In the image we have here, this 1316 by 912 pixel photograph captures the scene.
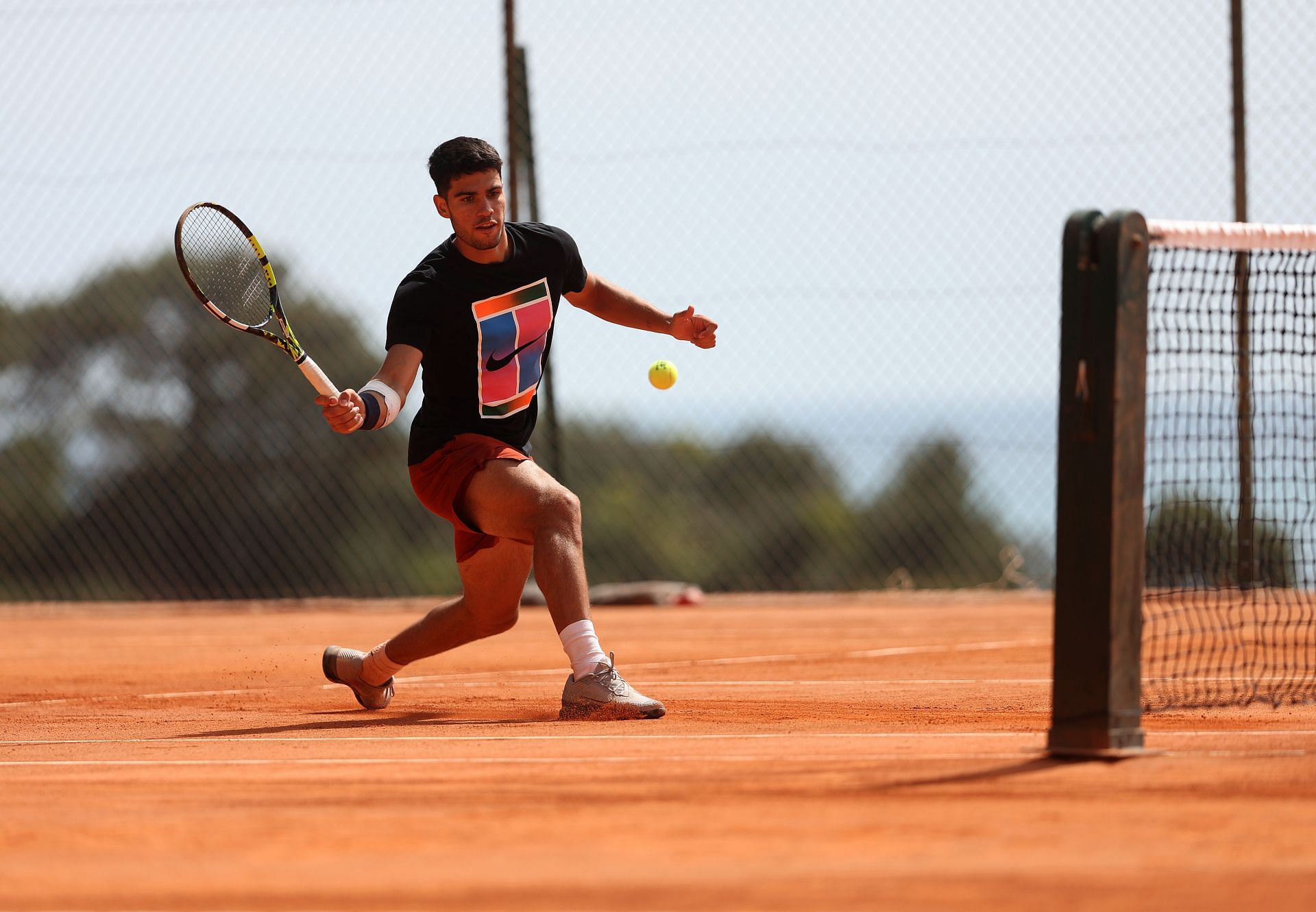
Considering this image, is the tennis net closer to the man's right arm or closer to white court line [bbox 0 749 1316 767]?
white court line [bbox 0 749 1316 767]

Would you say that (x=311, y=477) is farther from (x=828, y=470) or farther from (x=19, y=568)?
(x=828, y=470)

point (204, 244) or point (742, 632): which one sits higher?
point (204, 244)

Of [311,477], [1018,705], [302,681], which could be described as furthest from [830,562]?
[1018,705]

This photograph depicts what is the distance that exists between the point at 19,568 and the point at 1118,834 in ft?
39.1

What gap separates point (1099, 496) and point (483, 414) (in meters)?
2.20

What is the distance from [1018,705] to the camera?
5523 millimetres

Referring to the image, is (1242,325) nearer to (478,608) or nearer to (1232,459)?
(1232,459)

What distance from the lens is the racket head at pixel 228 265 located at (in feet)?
19.0

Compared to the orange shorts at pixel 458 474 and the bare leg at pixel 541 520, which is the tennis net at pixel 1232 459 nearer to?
the bare leg at pixel 541 520

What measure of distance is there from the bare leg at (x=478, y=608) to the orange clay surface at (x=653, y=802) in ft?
0.75

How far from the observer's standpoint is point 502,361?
572 cm

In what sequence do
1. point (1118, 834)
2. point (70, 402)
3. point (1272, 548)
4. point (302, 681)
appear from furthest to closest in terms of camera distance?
point (70, 402) < point (1272, 548) < point (302, 681) < point (1118, 834)

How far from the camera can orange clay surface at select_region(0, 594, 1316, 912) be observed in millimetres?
2875

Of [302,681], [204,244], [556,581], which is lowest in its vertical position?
[302,681]
